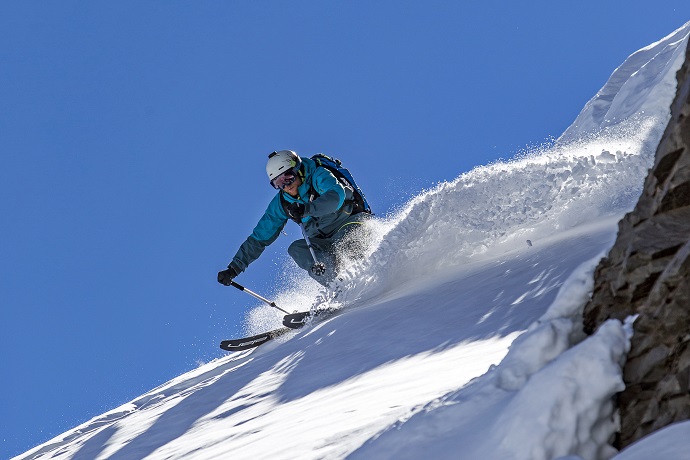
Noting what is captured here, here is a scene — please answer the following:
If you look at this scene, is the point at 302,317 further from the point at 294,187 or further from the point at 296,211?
the point at 294,187

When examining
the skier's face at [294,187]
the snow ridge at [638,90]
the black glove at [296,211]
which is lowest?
the black glove at [296,211]

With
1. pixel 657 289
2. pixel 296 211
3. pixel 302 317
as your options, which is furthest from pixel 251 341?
pixel 657 289

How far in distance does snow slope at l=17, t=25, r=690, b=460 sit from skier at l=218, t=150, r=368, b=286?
0.49m

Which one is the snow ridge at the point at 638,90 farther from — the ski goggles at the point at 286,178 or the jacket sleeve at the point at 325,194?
the ski goggles at the point at 286,178

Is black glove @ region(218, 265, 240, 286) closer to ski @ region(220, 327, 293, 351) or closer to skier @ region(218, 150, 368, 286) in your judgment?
skier @ region(218, 150, 368, 286)

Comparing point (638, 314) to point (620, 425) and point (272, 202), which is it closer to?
point (620, 425)

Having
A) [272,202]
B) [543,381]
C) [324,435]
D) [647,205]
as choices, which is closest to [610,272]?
[647,205]

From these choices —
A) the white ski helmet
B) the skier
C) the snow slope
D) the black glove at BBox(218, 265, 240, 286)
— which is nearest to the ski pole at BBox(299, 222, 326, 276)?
the skier

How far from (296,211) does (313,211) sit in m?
0.73

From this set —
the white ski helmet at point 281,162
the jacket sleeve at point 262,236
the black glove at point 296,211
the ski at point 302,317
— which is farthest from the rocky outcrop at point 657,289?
the jacket sleeve at point 262,236

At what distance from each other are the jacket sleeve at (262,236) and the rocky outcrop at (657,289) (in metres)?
8.42

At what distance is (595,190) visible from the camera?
907cm

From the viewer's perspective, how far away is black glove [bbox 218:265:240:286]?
448 inches

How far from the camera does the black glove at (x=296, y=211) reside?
10.7m
